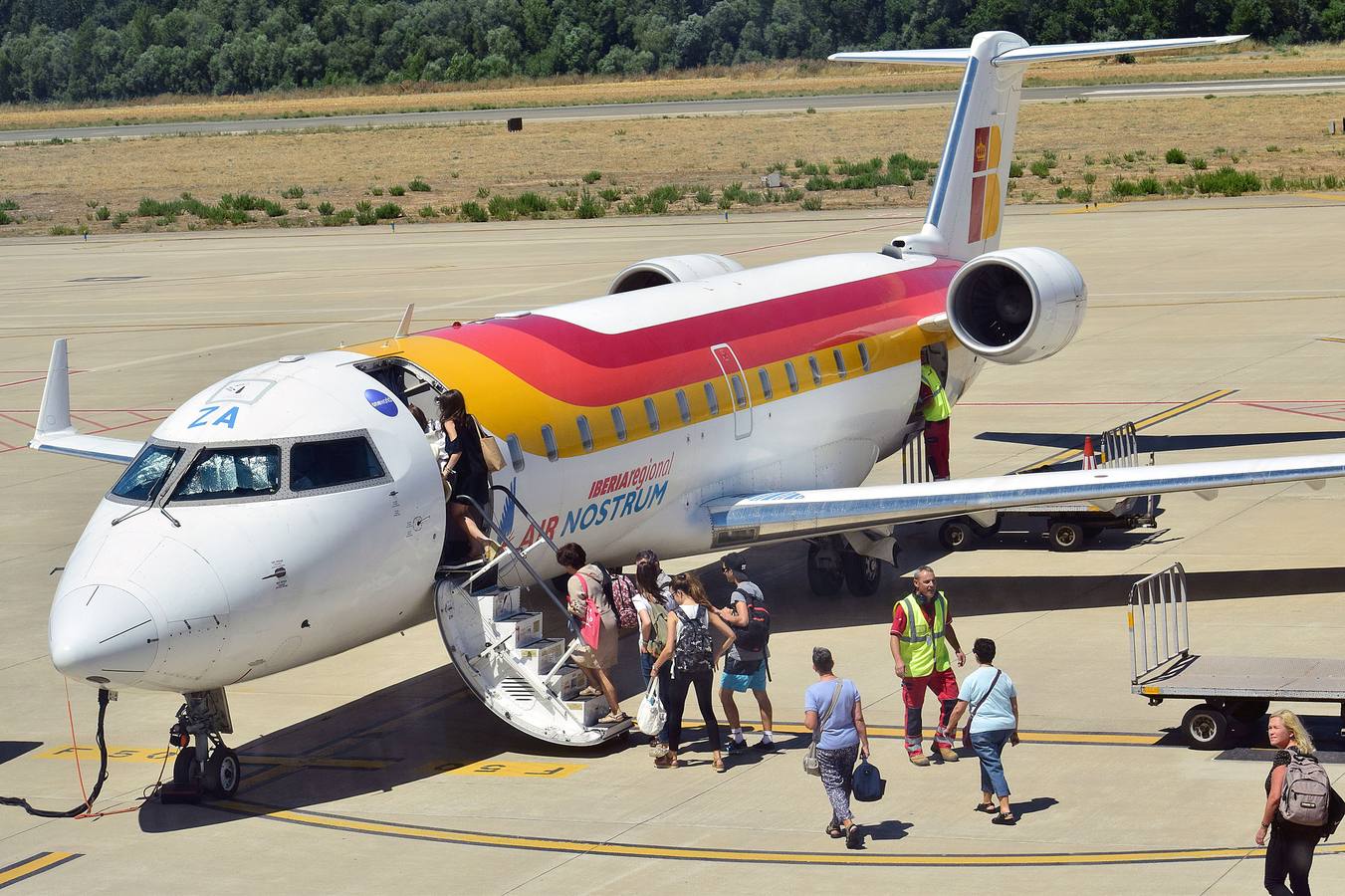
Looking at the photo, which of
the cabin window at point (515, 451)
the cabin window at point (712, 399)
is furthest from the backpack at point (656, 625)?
the cabin window at point (712, 399)

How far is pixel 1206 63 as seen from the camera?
132 m

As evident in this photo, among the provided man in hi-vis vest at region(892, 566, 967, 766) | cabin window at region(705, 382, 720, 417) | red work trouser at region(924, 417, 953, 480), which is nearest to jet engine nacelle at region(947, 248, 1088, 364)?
red work trouser at region(924, 417, 953, 480)

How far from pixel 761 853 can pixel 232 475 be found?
5.50 m

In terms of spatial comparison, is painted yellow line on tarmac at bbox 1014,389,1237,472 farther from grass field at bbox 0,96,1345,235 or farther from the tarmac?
grass field at bbox 0,96,1345,235

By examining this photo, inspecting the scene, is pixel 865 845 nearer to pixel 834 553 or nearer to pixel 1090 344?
pixel 834 553

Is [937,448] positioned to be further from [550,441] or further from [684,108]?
[684,108]

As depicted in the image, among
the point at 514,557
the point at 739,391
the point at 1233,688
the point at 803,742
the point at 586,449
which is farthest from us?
the point at 739,391

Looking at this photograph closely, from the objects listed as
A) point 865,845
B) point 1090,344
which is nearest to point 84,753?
point 865,845

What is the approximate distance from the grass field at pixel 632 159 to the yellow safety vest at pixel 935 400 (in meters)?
41.2

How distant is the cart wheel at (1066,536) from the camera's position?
73.3ft

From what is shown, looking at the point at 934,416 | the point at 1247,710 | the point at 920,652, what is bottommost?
the point at 1247,710

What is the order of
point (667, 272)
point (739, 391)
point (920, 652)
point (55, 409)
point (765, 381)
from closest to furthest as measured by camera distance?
point (920, 652) → point (739, 391) → point (765, 381) → point (55, 409) → point (667, 272)

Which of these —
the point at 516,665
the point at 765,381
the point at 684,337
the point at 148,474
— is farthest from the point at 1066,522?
the point at 148,474

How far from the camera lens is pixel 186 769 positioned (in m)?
15.1
